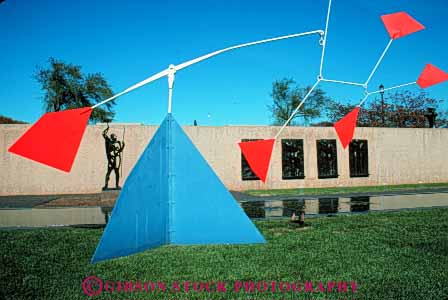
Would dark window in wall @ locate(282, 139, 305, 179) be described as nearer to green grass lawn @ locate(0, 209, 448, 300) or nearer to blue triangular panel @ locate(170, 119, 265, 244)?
green grass lawn @ locate(0, 209, 448, 300)

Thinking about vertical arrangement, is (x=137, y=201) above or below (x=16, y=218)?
above

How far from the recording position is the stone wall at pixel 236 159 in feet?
50.8

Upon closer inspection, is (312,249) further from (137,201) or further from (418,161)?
(418,161)

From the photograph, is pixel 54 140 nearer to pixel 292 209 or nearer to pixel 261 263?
pixel 261 263

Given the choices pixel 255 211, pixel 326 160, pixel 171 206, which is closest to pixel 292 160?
pixel 326 160

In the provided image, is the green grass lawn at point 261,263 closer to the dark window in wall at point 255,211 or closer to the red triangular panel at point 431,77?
the dark window in wall at point 255,211

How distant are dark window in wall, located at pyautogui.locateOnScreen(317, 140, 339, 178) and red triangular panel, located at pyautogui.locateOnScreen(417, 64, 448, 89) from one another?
46.6 feet

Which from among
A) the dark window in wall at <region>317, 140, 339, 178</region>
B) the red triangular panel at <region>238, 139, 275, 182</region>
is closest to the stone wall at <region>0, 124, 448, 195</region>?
the dark window in wall at <region>317, 140, 339, 178</region>

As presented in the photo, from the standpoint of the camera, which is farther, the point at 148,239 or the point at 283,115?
the point at 283,115

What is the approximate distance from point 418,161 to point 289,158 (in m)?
7.83

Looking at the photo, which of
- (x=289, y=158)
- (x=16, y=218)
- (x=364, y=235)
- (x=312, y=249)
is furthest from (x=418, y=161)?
(x=16, y=218)

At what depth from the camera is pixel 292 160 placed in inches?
704

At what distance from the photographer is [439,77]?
423 centimetres

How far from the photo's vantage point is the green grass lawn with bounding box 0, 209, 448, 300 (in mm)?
3275
